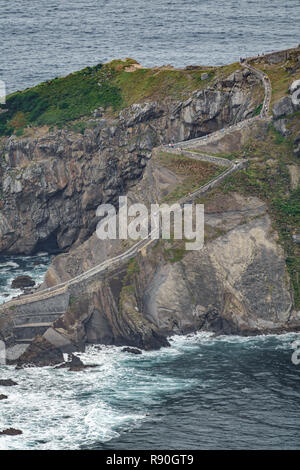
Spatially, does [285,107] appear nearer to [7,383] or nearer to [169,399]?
[169,399]

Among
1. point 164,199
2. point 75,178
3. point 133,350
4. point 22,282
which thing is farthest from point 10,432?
point 75,178

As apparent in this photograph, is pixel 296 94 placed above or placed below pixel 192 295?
above

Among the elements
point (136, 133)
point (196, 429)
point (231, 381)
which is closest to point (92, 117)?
point (136, 133)

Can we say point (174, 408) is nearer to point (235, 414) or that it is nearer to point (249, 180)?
point (235, 414)

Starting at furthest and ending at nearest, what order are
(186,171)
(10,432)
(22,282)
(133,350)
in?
(22,282) → (186,171) → (133,350) → (10,432)

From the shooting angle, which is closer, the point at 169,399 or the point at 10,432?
the point at 10,432

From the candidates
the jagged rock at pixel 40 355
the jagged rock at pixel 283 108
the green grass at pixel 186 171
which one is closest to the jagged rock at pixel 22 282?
the jagged rock at pixel 40 355

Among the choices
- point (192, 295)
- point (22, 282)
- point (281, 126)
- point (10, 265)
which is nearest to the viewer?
point (192, 295)
